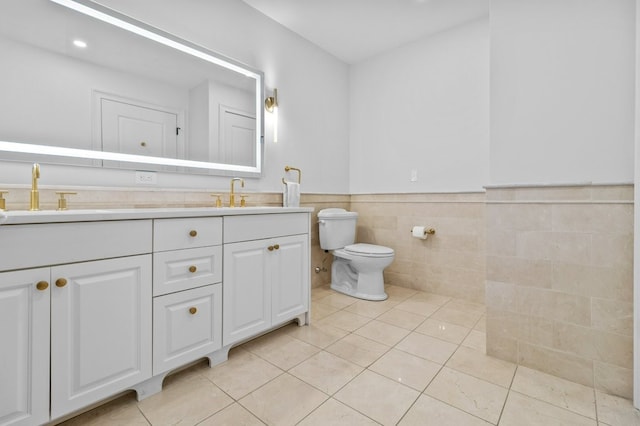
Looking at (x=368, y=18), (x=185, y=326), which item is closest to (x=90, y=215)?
(x=185, y=326)

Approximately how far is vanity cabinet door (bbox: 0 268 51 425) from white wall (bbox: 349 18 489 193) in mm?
2653

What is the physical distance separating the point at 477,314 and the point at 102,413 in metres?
2.33

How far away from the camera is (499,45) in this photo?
1.57 meters

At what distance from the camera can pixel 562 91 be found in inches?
55.9

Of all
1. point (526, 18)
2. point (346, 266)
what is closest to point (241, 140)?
point (346, 266)

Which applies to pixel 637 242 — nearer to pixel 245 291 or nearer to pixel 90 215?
pixel 245 291

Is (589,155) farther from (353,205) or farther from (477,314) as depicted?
(353,205)

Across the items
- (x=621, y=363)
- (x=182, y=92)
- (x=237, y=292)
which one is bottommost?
(x=621, y=363)

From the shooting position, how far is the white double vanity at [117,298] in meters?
0.97

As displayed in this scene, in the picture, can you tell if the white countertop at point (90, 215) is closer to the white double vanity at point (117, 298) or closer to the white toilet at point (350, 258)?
the white double vanity at point (117, 298)

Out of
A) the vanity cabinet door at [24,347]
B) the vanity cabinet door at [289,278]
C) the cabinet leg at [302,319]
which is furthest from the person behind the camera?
the cabinet leg at [302,319]

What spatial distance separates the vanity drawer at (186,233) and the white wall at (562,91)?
4.99 ft

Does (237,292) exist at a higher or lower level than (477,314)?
higher

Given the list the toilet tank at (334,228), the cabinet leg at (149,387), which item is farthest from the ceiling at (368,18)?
the cabinet leg at (149,387)
